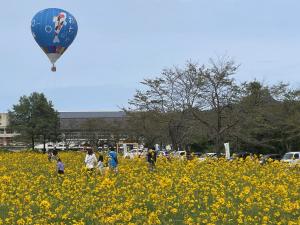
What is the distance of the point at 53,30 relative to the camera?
23.0 metres

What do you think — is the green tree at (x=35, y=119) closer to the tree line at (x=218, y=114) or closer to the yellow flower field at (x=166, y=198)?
the tree line at (x=218, y=114)

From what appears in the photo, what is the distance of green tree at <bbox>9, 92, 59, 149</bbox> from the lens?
6544 cm

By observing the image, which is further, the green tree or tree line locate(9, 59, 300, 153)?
the green tree

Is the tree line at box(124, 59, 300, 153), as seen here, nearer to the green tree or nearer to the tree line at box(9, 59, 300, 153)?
the tree line at box(9, 59, 300, 153)

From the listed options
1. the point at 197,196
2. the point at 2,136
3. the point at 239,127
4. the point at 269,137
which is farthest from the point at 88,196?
the point at 2,136

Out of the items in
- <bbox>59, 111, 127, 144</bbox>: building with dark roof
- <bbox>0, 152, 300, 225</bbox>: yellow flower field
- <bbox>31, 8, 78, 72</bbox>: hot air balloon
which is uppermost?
<bbox>31, 8, 78, 72</bbox>: hot air balloon

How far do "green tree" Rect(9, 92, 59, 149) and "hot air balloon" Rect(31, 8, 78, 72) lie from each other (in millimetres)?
42378

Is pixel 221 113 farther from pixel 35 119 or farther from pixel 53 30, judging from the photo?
pixel 35 119

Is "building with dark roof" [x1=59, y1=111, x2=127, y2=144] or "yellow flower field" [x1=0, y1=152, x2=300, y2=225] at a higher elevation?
"building with dark roof" [x1=59, y1=111, x2=127, y2=144]

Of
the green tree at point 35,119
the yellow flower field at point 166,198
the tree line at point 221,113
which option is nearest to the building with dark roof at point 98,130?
the green tree at point 35,119

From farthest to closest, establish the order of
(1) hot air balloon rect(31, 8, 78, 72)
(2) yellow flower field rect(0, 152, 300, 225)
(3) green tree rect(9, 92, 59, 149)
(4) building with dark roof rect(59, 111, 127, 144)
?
1. (3) green tree rect(9, 92, 59, 149)
2. (4) building with dark roof rect(59, 111, 127, 144)
3. (1) hot air balloon rect(31, 8, 78, 72)
4. (2) yellow flower field rect(0, 152, 300, 225)

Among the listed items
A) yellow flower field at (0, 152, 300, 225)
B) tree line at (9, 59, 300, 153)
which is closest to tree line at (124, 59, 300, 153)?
tree line at (9, 59, 300, 153)

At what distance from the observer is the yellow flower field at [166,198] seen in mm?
9016

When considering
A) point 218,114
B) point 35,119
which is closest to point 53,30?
point 218,114
